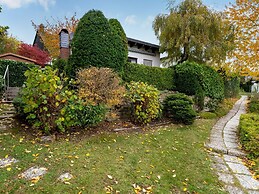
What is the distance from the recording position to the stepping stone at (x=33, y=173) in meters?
3.14

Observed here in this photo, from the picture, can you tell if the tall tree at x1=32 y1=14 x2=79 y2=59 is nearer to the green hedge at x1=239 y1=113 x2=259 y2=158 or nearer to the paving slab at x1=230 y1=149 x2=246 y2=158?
the green hedge at x1=239 y1=113 x2=259 y2=158

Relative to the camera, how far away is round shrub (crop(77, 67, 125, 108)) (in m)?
5.45

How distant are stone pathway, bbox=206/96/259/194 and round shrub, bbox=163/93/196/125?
0.98 meters

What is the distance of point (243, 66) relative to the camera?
1032 cm

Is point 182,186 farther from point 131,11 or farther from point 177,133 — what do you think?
point 131,11

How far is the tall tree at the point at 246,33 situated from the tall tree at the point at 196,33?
5.59ft

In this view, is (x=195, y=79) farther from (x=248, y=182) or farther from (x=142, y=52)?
(x=248, y=182)

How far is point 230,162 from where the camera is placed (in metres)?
4.80

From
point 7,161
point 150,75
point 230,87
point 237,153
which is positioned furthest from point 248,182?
point 230,87

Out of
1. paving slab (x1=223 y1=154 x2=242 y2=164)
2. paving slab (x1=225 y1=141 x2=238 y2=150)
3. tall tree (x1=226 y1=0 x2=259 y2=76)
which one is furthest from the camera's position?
tall tree (x1=226 y1=0 x2=259 y2=76)

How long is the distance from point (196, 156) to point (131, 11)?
9.43 m

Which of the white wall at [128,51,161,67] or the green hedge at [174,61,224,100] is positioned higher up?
the white wall at [128,51,161,67]

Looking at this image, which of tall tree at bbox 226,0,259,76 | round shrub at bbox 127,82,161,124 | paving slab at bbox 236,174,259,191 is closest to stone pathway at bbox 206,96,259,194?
paving slab at bbox 236,174,259,191

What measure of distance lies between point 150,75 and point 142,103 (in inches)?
163
